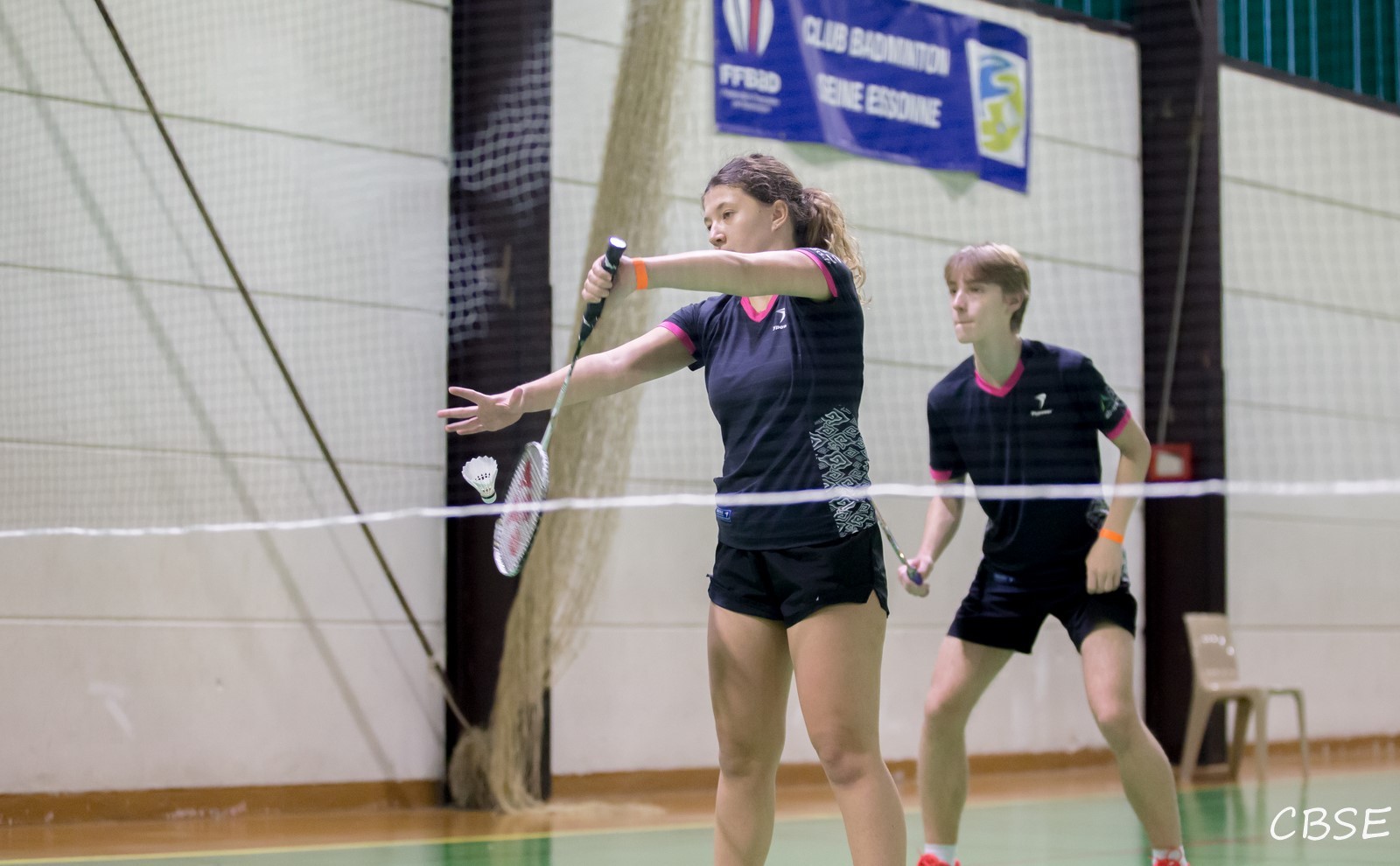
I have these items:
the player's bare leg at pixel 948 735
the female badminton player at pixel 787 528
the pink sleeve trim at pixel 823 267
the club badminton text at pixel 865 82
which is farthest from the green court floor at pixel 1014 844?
the club badminton text at pixel 865 82

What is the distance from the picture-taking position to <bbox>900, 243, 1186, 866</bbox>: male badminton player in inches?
166

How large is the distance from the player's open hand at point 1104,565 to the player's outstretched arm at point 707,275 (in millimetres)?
1544

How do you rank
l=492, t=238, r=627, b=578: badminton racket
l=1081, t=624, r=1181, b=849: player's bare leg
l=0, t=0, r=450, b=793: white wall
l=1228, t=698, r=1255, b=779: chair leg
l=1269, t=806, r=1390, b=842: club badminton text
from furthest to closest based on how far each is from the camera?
l=1228, t=698, r=1255, b=779: chair leg
l=0, t=0, r=450, b=793: white wall
l=1269, t=806, r=1390, b=842: club badminton text
l=1081, t=624, r=1181, b=849: player's bare leg
l=492, t=238, r=627, b=578: badminton racket

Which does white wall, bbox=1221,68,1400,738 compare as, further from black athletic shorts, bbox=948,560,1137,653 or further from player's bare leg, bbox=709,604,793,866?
player's bare leg, bbox=709,604,793,866

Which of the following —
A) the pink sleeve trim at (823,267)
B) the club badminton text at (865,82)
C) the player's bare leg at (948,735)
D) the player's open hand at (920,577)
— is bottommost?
the player's bare leg at (948,735)

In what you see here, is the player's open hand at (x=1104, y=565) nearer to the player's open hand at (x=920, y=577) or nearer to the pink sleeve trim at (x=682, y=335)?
the player's open hand at (x=920, y=577)

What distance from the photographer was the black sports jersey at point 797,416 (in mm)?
3090

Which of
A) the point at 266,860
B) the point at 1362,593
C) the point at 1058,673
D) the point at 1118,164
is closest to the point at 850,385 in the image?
the point at 266,860

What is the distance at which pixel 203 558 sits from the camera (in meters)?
6.50

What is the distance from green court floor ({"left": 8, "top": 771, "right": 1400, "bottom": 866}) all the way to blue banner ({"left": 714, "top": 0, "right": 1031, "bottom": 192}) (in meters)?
3.46

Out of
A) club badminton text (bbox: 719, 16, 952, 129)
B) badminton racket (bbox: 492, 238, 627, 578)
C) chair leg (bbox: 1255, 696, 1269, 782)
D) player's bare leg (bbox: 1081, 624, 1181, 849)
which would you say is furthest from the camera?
chair leg (bbox: 1255, 696, 1269, 782)

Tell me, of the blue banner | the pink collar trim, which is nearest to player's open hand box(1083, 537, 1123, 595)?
the pink collar trim

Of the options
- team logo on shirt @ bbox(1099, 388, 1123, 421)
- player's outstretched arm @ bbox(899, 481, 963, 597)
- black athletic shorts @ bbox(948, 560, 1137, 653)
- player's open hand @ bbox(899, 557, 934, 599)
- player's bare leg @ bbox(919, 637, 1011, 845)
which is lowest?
player's bare leg @ bbox(919, 637, 1011, 845)

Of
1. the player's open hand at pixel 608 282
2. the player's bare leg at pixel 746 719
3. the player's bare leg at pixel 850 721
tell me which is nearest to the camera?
the player's open hand at pixel 608 282
